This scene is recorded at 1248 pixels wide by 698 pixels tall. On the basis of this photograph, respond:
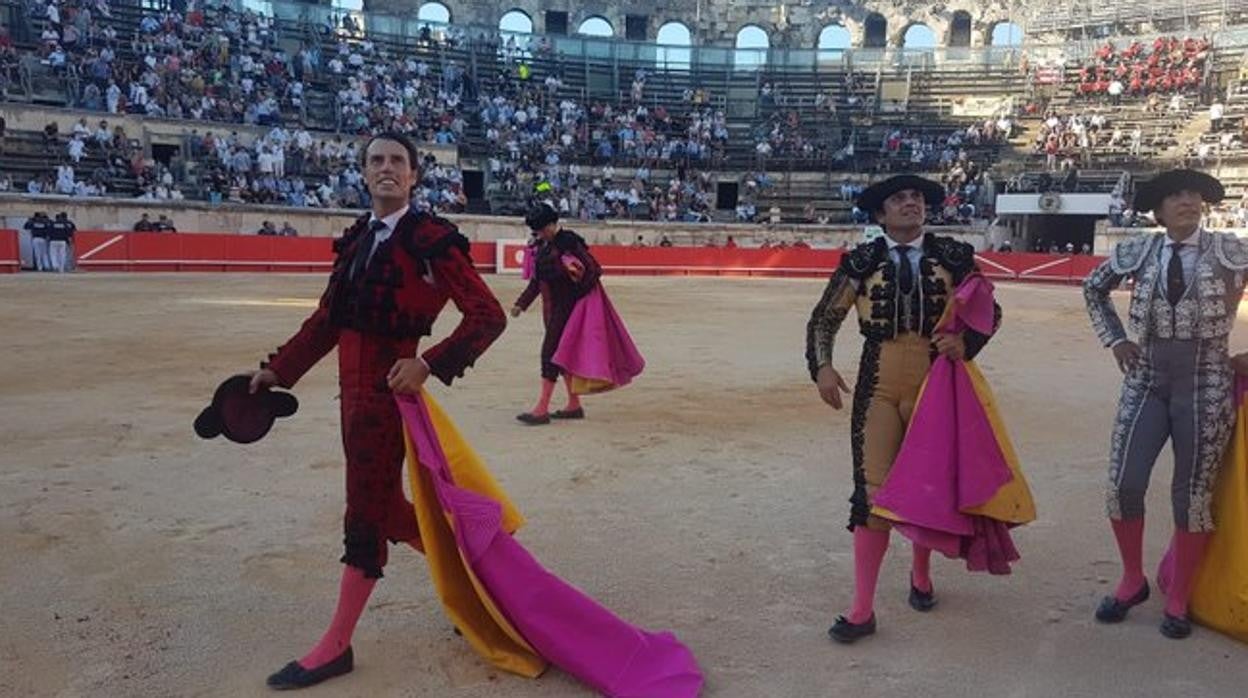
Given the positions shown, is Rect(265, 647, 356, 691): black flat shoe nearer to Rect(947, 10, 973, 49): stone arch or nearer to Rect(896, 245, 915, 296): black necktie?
Rect(896, 245, 915, 296): black necktie

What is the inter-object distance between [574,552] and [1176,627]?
1.95 meters

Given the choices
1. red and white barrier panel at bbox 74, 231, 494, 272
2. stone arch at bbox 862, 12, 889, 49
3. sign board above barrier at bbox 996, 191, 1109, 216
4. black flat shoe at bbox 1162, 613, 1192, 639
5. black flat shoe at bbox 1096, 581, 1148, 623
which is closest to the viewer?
black flat shoe at bbox 1162, 613, 1192, 639

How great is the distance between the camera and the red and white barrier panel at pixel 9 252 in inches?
680

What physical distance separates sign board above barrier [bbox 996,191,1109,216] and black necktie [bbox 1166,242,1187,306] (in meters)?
24.2

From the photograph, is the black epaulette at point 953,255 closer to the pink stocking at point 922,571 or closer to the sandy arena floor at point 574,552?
the pink stocking at point 922,571

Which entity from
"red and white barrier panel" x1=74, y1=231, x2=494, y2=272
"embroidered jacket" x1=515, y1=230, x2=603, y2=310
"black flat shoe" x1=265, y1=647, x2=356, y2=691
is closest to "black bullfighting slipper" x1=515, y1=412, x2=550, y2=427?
"embroidered jacket" x1=515, y1=230, x2=603, y2=310

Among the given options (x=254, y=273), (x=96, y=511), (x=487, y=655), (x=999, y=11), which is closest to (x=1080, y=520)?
(x=487, y=655)

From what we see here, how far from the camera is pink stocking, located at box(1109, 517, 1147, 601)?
10.2 ft

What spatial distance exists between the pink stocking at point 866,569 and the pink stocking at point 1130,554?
0.81 meters

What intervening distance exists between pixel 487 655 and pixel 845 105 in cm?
3291

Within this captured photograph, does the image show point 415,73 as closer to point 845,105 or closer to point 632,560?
point 845,105

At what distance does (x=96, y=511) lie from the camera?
13.0 feet

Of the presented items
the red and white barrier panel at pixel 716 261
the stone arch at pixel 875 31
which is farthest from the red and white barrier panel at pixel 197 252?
the stone arch at pixel 875 31

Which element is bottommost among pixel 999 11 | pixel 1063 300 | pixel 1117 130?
pixel 1063 300
